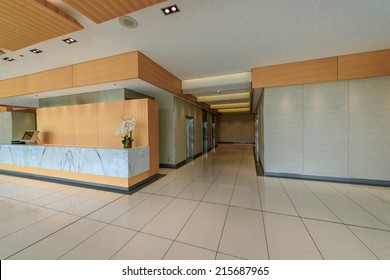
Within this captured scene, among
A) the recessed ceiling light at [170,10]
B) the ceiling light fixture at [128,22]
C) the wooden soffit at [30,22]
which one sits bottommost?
the wooden soffit at [30,22]

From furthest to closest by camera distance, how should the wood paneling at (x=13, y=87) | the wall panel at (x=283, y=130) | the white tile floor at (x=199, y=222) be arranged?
the wood paneling at (x=13, y=87) < the wall panel at (x=283, y=130) < the white tile floor at (x=199, y=222)

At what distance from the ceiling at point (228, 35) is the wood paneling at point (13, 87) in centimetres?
68

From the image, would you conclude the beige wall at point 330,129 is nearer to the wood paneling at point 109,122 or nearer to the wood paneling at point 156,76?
the wood paneling at point 156,76

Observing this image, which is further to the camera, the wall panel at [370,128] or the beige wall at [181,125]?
the beige wall at [181,125]

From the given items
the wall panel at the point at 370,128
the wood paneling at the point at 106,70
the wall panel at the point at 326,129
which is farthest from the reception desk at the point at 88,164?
the wall panel at the point at 370,128

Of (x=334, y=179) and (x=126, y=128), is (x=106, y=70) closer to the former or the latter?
(x=126, y=128)

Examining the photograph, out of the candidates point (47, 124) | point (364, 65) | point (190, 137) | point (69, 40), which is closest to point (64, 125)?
point (47, 124)

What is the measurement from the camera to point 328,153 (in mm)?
4797

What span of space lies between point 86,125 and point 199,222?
217 inches

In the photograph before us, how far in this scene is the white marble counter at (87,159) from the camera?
413 cm

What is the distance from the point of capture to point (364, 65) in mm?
4324
